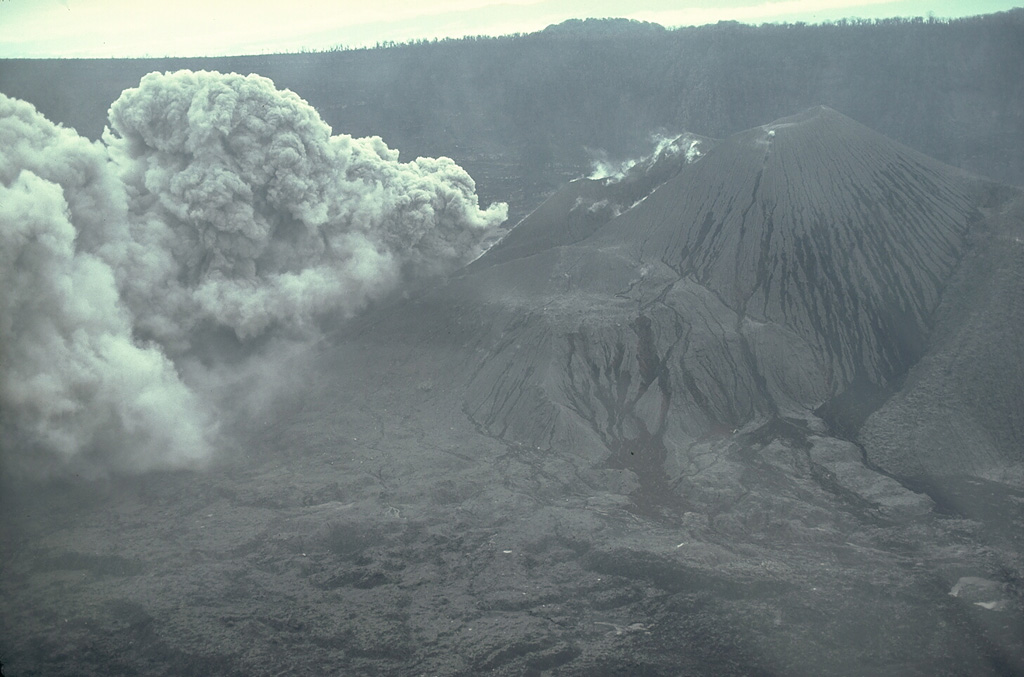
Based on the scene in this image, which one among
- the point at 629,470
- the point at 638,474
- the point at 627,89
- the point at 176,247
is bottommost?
the point at 638,474

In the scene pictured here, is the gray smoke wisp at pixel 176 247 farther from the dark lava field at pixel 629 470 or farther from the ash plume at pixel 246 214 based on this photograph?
the dark lava field at pixel 629 470

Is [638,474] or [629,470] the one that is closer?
[638,474]

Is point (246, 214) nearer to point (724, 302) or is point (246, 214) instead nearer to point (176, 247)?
point (176, 247)

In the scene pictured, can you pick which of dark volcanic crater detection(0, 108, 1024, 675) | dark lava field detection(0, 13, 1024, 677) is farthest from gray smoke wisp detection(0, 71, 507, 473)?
dark volcanic crater detection(0, 108, 1024, 675)

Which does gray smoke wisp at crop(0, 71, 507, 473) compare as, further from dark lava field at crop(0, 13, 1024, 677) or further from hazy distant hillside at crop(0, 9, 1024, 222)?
hazy distant hillside at crop(0, 9, 1024, 222)

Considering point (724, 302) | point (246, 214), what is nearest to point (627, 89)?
point (246, 214)

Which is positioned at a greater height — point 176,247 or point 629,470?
point 176,247

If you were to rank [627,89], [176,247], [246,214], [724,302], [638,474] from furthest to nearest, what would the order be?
1. [627,89]
2. [246,214]
3. [176,247]
4. [724,302]
5. [638,474]
